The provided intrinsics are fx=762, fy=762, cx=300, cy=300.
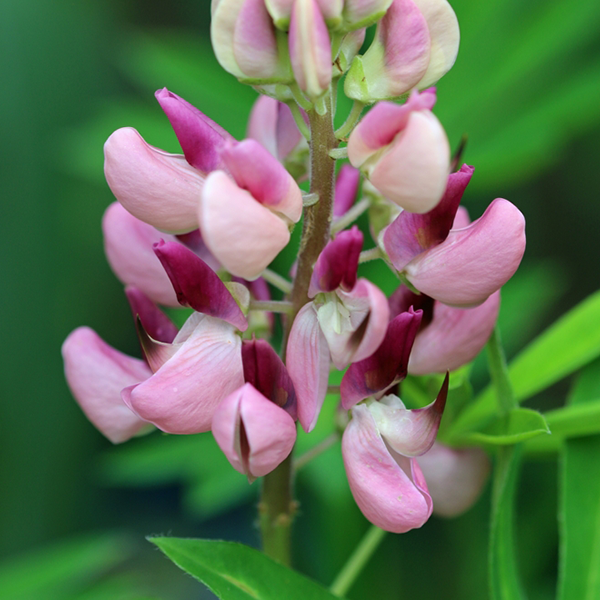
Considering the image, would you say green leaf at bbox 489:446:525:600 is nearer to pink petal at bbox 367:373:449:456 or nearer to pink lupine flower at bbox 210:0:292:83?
pink petal at bbox 367:373:449:456

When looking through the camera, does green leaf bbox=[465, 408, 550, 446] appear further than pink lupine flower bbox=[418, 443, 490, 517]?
No

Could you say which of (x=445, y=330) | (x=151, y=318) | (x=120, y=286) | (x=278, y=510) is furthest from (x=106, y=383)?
(x=120, y=286)

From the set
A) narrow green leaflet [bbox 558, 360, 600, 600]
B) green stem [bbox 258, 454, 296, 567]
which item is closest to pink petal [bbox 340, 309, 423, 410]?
green stem [bbox 258, 454, 296, 567]

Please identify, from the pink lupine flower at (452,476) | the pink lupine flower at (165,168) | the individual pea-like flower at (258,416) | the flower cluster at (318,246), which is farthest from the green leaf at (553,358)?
the pink lupine flower at (165,168)

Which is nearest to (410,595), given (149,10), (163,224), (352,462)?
(352,462)

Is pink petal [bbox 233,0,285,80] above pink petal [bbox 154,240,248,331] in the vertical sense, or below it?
above

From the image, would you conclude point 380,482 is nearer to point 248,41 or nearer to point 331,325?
point 331,325
